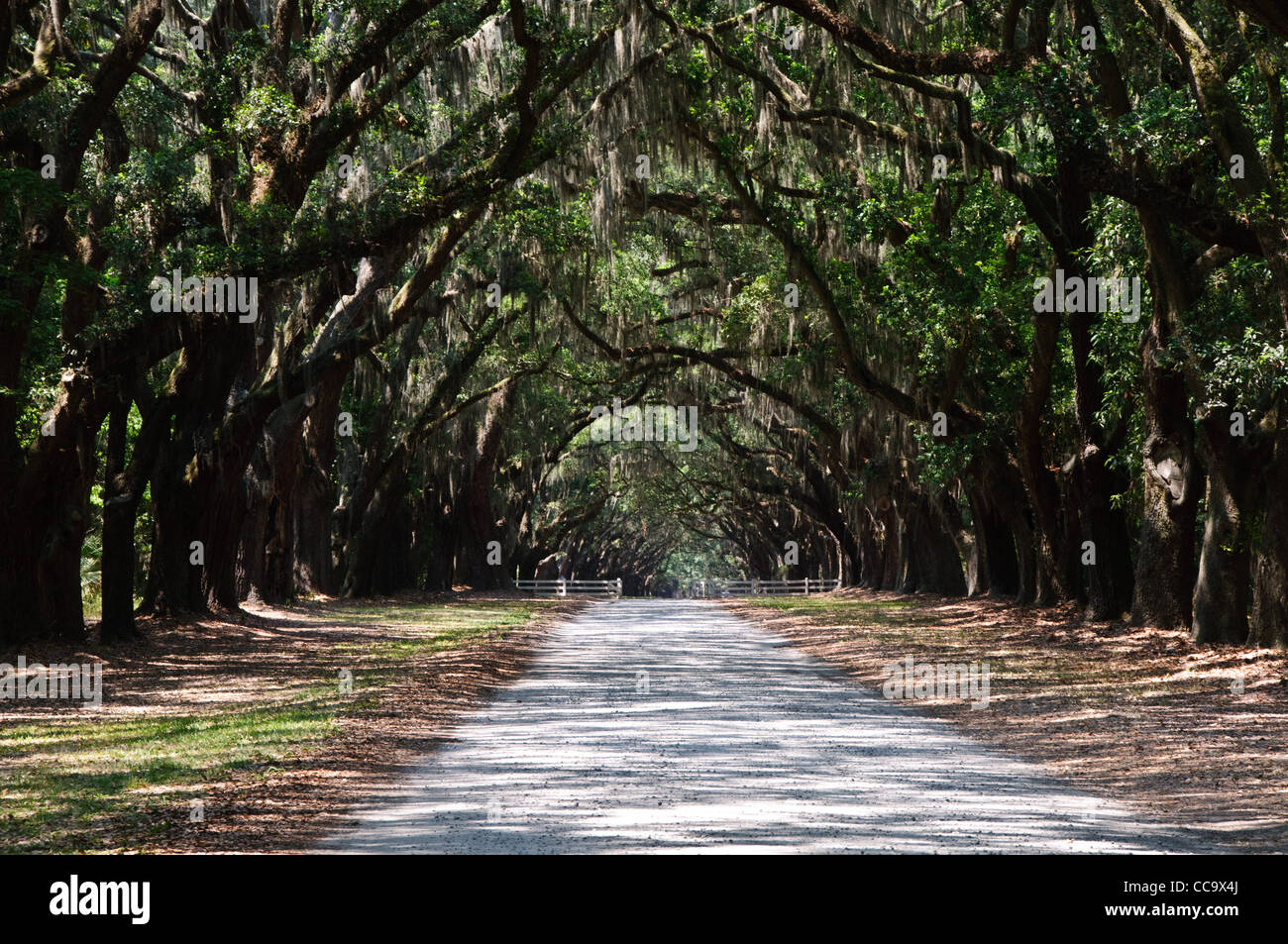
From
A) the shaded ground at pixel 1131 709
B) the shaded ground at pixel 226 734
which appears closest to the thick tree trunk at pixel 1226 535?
the shaded ground at pixel 1131 709

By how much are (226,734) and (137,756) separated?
1.11 m

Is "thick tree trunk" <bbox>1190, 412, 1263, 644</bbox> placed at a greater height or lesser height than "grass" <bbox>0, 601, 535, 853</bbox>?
greater

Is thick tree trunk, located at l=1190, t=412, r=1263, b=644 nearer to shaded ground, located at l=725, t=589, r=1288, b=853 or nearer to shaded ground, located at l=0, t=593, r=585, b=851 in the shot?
shaded ground, located at l=725, t=589, r=1288, b=853

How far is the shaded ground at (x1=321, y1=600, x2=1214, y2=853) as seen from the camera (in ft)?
20.2

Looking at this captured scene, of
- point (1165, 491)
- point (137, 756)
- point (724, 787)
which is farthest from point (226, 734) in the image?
point (1165, 491)

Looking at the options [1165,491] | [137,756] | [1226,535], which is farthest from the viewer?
[1165,491]

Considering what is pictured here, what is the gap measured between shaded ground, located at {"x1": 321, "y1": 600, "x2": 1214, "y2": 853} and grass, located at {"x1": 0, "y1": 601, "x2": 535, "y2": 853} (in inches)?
42.2

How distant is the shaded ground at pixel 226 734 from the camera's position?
673 centimetres

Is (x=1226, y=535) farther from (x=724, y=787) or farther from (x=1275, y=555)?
(x=724, y=787)

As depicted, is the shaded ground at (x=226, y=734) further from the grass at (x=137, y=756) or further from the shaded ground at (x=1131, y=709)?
the shaded ground at (x=1131, y=709)

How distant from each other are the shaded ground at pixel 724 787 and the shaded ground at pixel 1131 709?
16.6 inches

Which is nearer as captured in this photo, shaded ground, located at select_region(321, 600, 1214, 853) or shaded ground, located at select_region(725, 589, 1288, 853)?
shaded ground, located at select_region(321, 600, 1214, 853)

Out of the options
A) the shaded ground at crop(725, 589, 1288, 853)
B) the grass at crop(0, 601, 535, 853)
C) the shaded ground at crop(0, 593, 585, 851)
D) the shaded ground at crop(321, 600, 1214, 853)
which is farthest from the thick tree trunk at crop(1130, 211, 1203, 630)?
the grass at crop(0, 601, 535, 853)

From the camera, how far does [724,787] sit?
7.72 metres
